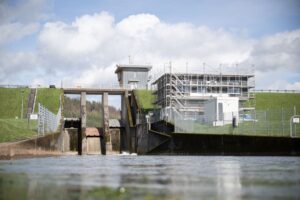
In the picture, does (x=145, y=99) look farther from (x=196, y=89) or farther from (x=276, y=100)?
(x=276, y=100)

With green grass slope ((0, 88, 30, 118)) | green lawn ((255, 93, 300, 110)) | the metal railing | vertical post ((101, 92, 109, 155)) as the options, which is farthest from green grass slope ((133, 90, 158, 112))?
the metal railing

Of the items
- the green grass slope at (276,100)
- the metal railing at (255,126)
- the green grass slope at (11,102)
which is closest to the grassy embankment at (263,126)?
the metal railing at (255,126)

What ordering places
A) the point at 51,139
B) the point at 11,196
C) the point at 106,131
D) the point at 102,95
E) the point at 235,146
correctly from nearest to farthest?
the point at 11,196, the point at 235,146, the point at 51,139, the point at 106,131, the point at 102,95

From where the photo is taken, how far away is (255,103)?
8719cm

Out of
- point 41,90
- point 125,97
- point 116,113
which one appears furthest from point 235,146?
point 116,113

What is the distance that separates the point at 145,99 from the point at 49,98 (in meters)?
18.0

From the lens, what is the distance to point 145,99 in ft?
293

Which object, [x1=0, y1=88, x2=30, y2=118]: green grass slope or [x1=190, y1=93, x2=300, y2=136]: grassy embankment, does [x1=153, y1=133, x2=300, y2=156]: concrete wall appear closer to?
[x1=190, y1=93, x2=300, y2=136]: grassy embankment

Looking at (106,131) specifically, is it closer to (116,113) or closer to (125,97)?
(125,97)

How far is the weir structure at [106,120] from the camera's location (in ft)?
259

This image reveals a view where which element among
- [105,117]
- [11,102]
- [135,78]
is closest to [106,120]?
[105,117]

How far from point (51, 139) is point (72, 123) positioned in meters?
44.5

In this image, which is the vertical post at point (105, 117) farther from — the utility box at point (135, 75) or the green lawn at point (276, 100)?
the green lawn at point (276, 100)

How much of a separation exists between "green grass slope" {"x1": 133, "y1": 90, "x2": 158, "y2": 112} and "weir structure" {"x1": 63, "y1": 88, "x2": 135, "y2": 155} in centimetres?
206
